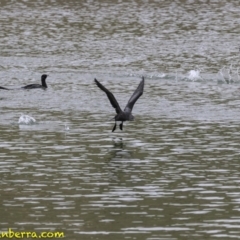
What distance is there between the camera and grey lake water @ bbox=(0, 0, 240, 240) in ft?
49.3

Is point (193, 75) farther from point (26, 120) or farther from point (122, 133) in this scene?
point (122, 133)

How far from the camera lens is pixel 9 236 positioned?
13.6 meters

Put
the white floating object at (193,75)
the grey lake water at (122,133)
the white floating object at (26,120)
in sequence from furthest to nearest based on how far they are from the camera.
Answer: the white floating object at (193,75), the white floating object at (26,120), the grey lake water at (122,133)

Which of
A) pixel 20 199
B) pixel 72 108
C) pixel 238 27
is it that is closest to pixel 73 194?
pixel 20 199

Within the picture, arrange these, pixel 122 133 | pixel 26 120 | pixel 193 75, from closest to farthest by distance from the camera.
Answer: pixel 122 133 < pixel 26 120 < pixel 193 75

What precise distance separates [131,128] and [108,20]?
2827 cm

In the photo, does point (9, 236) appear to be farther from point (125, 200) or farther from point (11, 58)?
point (11, 58)

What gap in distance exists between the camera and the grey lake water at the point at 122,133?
49.3 ft

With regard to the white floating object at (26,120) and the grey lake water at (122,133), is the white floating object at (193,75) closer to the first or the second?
the grey lake water at (122,133)

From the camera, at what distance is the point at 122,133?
23.4 metres

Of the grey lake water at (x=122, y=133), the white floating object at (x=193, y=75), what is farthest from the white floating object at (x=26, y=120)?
the white floating object at (x=193, y=75)

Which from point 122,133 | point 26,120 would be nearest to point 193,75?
point 26,120

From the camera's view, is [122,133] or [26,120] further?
[26,120]

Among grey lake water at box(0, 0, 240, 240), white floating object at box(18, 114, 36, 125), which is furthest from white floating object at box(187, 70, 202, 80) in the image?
white floating object at box(18, 114, 36, 125)
